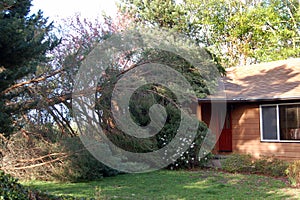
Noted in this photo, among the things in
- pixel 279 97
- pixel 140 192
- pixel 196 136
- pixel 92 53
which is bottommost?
pixel 140 192

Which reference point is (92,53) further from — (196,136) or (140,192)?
(196,136)

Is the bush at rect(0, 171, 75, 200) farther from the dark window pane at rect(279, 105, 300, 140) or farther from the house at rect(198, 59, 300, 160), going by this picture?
the dark window pane at rect(279, 105, 300, 140)

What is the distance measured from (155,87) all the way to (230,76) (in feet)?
24.3

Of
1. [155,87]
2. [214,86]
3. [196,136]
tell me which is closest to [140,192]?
[155,87]

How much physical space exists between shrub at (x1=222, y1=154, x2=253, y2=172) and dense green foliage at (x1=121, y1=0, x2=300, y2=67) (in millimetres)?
11892

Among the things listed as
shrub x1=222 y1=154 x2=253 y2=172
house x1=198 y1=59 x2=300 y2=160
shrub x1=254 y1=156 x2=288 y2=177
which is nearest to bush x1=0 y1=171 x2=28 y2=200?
shrub x1=222 y1=154 x2=253 y2=172

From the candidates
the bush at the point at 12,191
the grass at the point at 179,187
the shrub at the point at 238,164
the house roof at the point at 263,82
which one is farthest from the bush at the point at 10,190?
the house roof at the point at 263,82

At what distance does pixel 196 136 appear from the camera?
38.7 ft

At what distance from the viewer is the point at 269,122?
490 inches

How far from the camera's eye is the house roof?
1235cm

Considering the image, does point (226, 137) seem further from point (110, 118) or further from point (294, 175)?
point (110, 118)

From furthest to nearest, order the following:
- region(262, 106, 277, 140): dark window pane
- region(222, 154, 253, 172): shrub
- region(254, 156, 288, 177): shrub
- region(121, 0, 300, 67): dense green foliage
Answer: region(121, 0, 300, 67): dense green foliage
region(262, 106, 277, 140): dark window pane
region(222, 154, 253, 172): shrub
region(254, 156, 288, 177): shrub

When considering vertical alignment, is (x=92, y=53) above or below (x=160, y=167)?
above

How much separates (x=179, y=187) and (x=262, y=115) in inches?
214
